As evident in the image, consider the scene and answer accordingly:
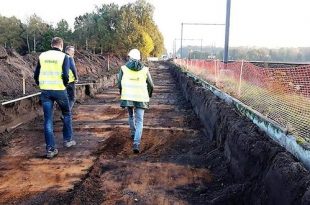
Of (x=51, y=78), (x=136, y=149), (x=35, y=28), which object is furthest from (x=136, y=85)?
(x=35, y=28)

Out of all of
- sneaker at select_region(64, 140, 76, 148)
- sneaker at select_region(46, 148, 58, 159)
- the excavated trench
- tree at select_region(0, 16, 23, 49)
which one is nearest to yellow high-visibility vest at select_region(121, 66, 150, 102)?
the excavated trench

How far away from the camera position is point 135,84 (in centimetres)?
772

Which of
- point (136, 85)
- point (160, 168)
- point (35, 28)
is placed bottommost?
point (160, 168)

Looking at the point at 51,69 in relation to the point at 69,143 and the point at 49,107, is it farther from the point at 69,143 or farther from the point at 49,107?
the point at 69,143

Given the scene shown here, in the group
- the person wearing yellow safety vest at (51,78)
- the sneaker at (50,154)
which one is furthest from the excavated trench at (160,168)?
the person wearing yellow safety vest at (51,78)

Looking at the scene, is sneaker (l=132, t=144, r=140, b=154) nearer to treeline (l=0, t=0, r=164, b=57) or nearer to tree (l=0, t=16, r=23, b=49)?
treeline (l=0, t=0, r=164, b=57)

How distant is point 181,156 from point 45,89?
2.76 metres

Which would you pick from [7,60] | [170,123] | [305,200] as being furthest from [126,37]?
[305,200]

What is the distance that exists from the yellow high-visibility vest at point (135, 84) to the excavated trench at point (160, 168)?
3.35 ft

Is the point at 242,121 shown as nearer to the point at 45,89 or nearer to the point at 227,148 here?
the point at 227,148

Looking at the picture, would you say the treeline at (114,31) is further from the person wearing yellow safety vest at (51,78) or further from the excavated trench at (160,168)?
the person wearing yellow safety vest at (51,78)

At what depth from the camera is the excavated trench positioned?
4.51 meters

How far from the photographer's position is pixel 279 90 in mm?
7523

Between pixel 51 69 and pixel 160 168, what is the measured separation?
2674 millimetres
